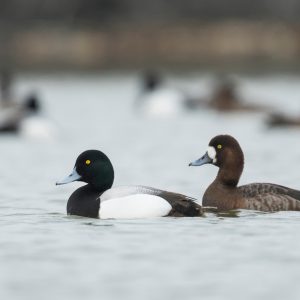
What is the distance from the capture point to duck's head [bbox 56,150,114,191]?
9492 mm

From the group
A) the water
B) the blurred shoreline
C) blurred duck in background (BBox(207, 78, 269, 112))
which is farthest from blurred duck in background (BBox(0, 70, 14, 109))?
the blurred shoreline

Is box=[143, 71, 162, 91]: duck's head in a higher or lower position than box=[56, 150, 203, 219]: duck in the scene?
higher

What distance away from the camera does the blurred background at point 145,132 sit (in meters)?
7.25

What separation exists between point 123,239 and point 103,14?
37.6 metres

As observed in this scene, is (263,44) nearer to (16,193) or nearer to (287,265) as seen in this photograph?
(16,193)

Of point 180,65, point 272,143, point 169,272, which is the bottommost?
point 169,272

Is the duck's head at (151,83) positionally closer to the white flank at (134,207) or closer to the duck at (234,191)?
the duck at (234,191)

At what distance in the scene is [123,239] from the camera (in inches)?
331

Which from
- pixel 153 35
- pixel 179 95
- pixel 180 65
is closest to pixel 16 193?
pixel 179 95

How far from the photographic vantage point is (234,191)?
392 inches

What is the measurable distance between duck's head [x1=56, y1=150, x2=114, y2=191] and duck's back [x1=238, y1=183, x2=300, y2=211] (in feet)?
3.71

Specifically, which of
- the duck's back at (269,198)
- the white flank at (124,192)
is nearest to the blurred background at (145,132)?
the duck's back at (269,198)

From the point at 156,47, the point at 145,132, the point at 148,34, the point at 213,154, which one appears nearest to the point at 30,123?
the point at 145,132

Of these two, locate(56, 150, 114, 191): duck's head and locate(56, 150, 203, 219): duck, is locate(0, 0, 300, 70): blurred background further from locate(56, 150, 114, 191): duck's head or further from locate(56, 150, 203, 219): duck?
locate(56, 150, 203, 219): duck
